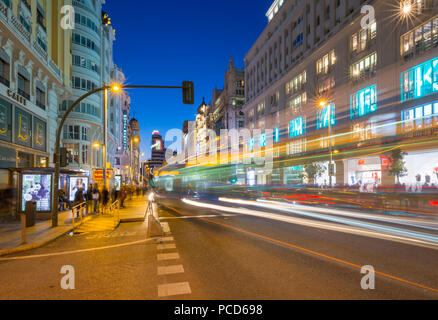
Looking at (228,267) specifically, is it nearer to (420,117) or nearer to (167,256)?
(167,256)

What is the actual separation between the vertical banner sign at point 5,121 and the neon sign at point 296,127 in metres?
38.4

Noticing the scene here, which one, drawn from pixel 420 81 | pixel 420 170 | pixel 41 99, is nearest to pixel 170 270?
pixel 41 99

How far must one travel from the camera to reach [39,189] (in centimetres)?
1555

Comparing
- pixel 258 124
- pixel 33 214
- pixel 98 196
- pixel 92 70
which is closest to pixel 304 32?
pixel 258 124

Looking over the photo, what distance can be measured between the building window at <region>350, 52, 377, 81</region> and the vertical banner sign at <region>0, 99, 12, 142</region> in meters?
34.7

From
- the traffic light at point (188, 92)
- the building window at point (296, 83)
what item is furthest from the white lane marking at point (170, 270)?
the building window at point (296, 83)

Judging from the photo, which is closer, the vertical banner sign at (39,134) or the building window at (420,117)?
the vertical banner sign at (39,134)

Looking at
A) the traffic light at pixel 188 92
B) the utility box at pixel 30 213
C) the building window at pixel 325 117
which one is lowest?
the utility box at pixel 30 213

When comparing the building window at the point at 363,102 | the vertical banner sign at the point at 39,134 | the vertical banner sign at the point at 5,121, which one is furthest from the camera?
the building window at the point at 363,102

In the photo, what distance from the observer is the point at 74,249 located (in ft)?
29.6

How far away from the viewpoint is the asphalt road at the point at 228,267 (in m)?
5.15

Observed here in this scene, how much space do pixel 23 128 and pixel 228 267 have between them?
1927 cm

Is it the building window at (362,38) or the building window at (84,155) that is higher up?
the building window at (362,38)

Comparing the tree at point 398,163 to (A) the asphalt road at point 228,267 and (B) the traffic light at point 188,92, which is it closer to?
(A) the asphalt road at point 228,267
